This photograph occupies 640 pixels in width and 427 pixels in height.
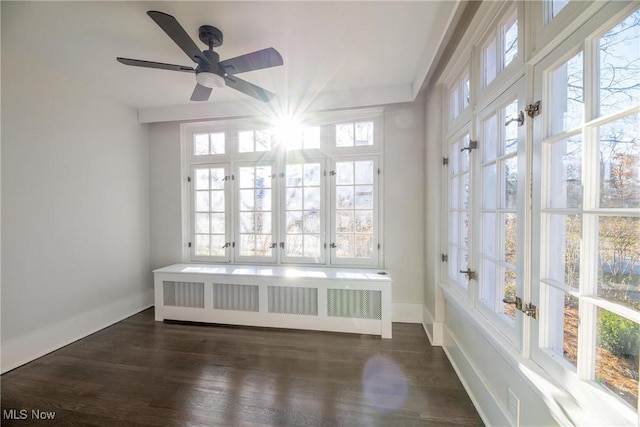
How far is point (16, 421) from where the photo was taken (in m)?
1.59

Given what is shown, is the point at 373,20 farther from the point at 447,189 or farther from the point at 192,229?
the point at 192,229

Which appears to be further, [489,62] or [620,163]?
[489,62]

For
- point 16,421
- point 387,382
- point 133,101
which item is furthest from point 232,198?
point 387,382

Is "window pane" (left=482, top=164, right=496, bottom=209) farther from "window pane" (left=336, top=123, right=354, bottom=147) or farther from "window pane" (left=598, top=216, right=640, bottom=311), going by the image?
"window pane" (left=336, top=123, right=354, bottom=147)

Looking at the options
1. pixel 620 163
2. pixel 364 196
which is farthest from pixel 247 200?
pixel 620 163

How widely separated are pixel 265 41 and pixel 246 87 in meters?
0.40

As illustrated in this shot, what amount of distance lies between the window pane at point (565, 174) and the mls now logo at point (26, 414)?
3.18m

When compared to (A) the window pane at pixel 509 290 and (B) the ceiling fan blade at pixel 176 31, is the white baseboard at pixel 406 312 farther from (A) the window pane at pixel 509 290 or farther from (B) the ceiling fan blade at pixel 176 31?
(B) the ceiling fan blade at pixel 176 31

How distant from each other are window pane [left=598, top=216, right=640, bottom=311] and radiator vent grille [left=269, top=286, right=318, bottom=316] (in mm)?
2263

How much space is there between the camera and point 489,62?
65.4 inches

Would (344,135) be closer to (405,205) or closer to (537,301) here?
(405,205)

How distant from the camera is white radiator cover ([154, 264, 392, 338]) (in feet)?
8.71

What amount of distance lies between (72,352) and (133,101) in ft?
9.39

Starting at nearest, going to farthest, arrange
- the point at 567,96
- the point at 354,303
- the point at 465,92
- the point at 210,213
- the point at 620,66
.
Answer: the point at 620,66 < the point at 567,96 < the point at 465,92 < the point at 354,303 < the point at 210,213
